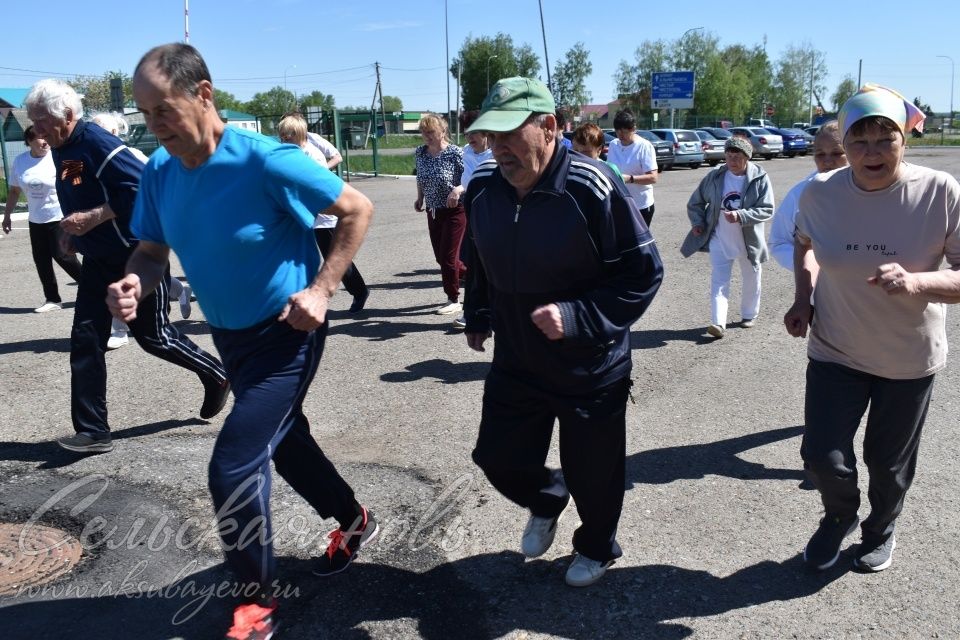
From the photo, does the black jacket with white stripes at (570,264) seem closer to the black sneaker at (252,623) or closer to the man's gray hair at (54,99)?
the black sneaker at (252,623)

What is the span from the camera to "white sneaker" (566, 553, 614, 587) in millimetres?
3379

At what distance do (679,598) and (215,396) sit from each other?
10.2ft

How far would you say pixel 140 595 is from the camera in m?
3.40

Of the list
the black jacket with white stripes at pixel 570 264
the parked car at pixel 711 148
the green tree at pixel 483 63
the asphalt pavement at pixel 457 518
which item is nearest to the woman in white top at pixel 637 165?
the asphalt pavement at pixel 457 518

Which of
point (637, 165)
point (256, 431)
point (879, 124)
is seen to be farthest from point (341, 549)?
point (637, 165)

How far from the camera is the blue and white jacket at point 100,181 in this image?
482 centimetres

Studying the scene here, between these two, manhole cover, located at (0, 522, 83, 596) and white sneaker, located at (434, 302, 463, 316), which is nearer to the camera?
manhole cover, located at (0, 522, 83, 596)

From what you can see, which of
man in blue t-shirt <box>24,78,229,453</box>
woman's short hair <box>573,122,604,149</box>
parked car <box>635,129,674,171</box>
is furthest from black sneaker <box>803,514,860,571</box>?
parked car <box>635,129,674,171</box>

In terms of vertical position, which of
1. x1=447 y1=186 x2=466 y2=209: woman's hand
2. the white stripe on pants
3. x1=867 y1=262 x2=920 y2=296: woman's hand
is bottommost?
the white stripe on pants

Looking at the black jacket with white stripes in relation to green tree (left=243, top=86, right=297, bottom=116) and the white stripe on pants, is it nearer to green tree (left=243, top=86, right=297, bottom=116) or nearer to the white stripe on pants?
the white stripe on pants

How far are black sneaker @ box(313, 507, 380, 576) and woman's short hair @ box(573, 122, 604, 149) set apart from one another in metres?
4.15

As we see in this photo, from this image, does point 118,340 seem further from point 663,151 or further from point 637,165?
point 663,151

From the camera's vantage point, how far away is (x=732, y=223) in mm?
7305

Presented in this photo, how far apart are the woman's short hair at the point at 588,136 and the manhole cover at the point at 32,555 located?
468 cm
